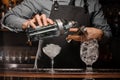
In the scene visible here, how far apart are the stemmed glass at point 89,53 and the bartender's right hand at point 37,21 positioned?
0.62 feet

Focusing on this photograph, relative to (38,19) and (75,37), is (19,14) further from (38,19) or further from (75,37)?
(75,37)

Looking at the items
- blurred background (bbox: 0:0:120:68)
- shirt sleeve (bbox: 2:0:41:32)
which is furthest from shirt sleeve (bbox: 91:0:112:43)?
shirt sleeve (bbox: 2:0:41:32)

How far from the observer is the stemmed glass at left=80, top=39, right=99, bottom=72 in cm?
142

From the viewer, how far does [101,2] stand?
58.2 inches

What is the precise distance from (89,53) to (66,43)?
0.11 m

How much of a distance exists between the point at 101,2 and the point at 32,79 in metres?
0.47

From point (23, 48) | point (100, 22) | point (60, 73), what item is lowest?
point (60, 73)

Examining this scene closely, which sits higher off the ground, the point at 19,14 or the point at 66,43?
the point at 19,14

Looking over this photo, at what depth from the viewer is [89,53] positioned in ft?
4.64

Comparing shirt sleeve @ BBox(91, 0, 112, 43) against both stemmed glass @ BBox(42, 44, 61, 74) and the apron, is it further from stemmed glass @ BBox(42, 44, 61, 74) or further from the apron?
stemmed glass @ BBox(42, 44, 61, 74)

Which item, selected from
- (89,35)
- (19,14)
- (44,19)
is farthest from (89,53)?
(19,14)

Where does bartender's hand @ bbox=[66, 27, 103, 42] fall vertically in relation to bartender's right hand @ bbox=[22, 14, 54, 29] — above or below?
below

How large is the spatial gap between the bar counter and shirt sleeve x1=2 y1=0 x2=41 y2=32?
187 mm

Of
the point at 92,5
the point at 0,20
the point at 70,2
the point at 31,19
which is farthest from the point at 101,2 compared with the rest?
the point at 0,20
